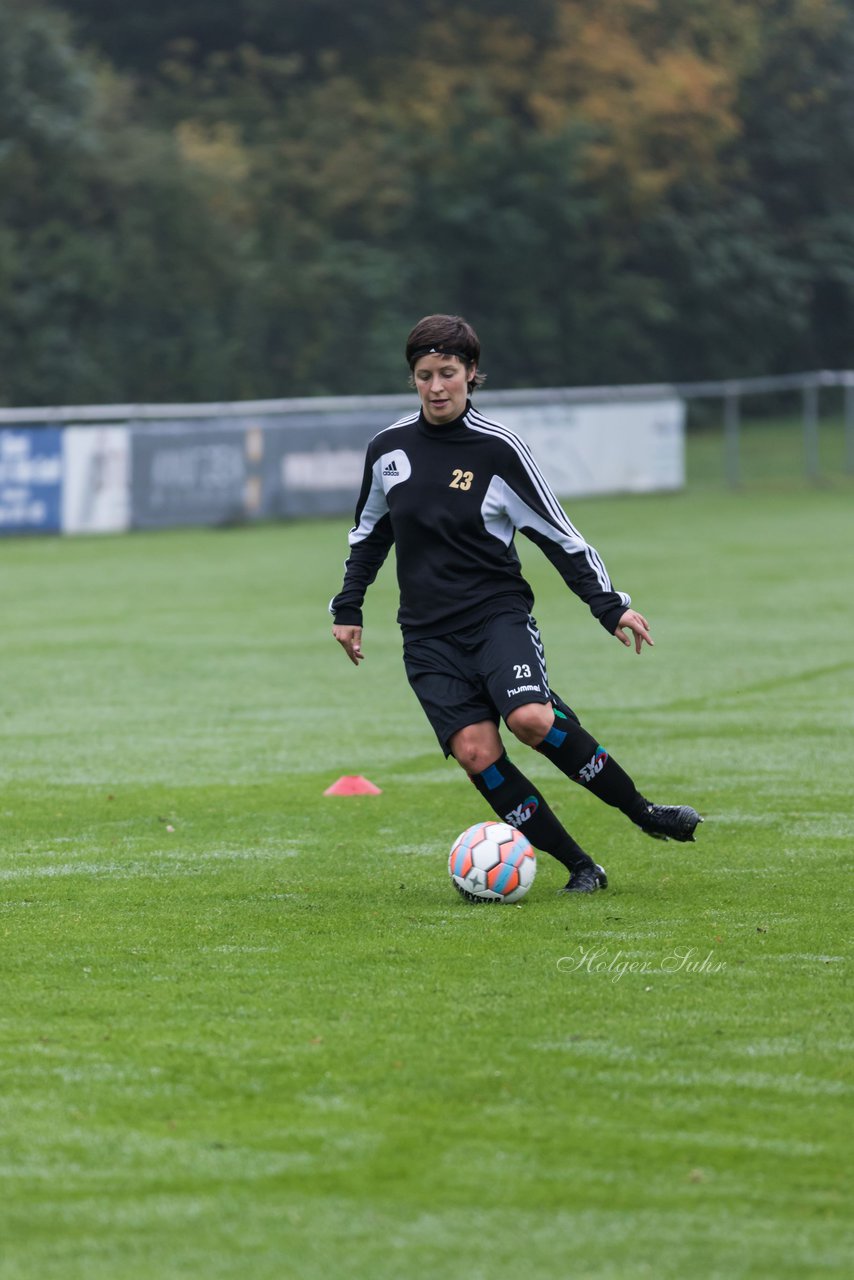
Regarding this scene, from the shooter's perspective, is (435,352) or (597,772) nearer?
(435,352)

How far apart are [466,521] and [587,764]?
863 millimetres

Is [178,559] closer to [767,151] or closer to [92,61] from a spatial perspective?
[92,61]

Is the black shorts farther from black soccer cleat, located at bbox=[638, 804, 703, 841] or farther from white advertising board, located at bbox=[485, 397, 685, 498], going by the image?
white advertising board, located at bbox=[485, 397, 685, 498]

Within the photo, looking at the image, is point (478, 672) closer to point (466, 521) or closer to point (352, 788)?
point (466, 521)

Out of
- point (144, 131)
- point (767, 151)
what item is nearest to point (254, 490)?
point (144, 131)

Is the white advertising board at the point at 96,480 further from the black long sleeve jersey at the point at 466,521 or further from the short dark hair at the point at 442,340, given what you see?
the short dark hair at the point at 442,340

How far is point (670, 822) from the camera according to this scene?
22.0ft

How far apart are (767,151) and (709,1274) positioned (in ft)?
159

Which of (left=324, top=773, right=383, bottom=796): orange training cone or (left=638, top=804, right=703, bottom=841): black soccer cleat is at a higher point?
(left=638, top=804, right=703, bottom=841): black soccer cleat

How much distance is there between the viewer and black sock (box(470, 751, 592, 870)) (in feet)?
21.8

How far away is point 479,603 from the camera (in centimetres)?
668

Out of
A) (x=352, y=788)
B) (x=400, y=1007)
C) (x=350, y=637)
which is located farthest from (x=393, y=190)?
(x=400, y=1007)

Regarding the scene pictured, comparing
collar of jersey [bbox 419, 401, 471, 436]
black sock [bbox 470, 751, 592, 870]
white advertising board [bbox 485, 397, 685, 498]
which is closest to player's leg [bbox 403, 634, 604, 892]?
black sock [bbox 470, 751, 592, 870]

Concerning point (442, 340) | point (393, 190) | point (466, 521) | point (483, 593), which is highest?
point (393, 190)
